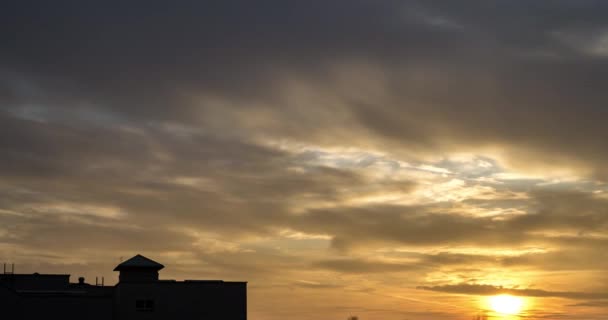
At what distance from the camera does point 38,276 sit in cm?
10694

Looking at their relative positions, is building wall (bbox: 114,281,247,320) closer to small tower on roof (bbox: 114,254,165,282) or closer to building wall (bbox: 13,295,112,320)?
building wall (bbox: 13,295,112,320)

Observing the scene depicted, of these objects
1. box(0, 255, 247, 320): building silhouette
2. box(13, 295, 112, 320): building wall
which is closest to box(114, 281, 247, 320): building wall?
box(0, 255, 247, 320): building silhouette

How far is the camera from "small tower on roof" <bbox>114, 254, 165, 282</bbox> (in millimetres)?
99625

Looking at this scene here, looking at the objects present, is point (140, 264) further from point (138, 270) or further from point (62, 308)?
point (62, 308)

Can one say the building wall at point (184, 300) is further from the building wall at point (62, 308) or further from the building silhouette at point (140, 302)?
the building wall at point (62, 308)

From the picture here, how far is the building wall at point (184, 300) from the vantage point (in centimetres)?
9188

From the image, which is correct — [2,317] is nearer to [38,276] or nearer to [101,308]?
[101,308]

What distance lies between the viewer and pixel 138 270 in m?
100

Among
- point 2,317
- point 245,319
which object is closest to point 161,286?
point 245,319

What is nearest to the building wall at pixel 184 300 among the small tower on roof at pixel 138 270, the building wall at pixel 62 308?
the building wall at pixel 62 308

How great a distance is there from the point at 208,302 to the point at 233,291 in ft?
10.5

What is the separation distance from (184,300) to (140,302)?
16.6 feet

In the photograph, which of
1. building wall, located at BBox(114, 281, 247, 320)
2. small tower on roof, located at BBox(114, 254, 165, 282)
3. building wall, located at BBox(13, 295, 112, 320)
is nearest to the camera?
building wall, located at BBox(13, 295, 112, 320)

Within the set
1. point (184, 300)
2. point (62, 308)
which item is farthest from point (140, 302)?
point (62, 308)
